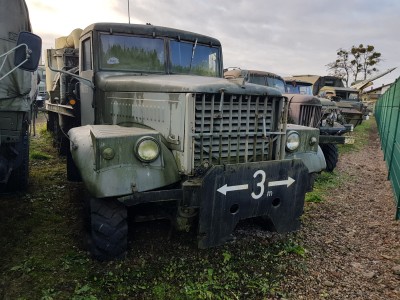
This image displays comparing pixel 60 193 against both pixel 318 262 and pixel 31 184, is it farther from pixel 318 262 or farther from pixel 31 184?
pixel 318 262

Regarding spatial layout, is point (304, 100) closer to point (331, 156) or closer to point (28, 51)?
point (331, 156)

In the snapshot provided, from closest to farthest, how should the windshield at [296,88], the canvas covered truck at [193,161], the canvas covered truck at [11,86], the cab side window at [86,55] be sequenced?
the canvas covered truck at [193,161], the canvas covered truck at [11,86], the cab side window at [86,55], the windshield at [296,88]

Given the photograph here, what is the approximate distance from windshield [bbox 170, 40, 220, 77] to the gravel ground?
8.14ft

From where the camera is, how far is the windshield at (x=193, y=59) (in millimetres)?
4590

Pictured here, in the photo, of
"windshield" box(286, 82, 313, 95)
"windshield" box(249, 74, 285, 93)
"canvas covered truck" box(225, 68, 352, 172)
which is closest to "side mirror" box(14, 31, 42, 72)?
"canvas covered truck" box(225, 68, 352, 172)

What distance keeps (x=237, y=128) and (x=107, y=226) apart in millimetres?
1508

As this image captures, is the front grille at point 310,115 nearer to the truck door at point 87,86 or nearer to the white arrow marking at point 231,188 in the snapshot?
the truck door at point 87,86

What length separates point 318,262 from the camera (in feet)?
11.8

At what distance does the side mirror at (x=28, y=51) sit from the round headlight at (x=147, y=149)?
128 cm

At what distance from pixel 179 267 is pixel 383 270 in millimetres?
2033

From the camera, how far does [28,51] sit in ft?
10.4

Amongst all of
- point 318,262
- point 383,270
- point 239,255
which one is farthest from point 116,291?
point 383,270

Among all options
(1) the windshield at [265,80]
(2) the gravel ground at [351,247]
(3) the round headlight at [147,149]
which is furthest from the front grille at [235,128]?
(1) the windshield at [265,80]

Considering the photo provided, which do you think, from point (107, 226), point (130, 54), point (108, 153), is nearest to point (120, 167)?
point (108, 153)
